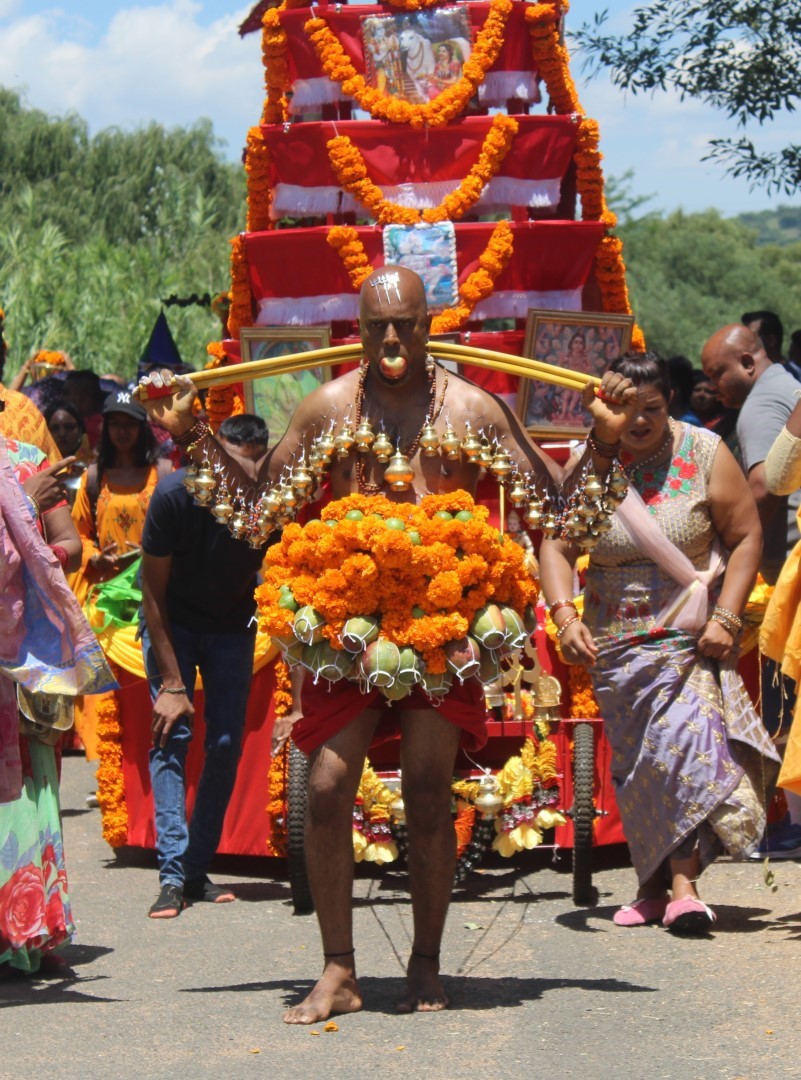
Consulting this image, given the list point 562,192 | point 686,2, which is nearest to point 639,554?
Result: point 562,192

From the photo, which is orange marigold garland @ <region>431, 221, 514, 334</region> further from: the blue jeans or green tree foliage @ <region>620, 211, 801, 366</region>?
green tree foliage @ <region>620, 211, 801, 366</region>

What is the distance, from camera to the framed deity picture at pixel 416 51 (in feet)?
31.4

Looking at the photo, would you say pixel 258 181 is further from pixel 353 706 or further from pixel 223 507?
pixel 353 706

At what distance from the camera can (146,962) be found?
6137 mm

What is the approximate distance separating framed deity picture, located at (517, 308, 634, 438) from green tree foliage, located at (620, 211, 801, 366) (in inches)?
1459

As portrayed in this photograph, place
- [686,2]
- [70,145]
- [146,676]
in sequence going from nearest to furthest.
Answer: [146,676] → [686,2] → [70,145]

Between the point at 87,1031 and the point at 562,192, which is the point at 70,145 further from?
the point at 87,1031

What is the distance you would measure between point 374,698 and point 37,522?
1.46 m

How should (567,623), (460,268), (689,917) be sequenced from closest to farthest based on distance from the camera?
1. (689,917)
2. (567,623)
3. (460,268)

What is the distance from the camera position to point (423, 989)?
522 centimetres

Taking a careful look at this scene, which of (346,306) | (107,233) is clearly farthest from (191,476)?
(107,233)

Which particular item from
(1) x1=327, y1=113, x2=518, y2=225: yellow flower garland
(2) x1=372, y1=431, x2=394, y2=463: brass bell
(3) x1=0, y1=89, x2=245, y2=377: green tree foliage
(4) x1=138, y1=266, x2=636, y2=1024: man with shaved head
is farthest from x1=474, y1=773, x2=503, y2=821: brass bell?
(3) x1=0, y1=89, x2=245, y2=377: green tree foliage

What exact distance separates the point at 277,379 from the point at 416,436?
3.19 meters

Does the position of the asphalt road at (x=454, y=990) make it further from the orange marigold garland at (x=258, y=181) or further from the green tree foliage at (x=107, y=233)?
the green tree foliage at (x=107, y=233)
